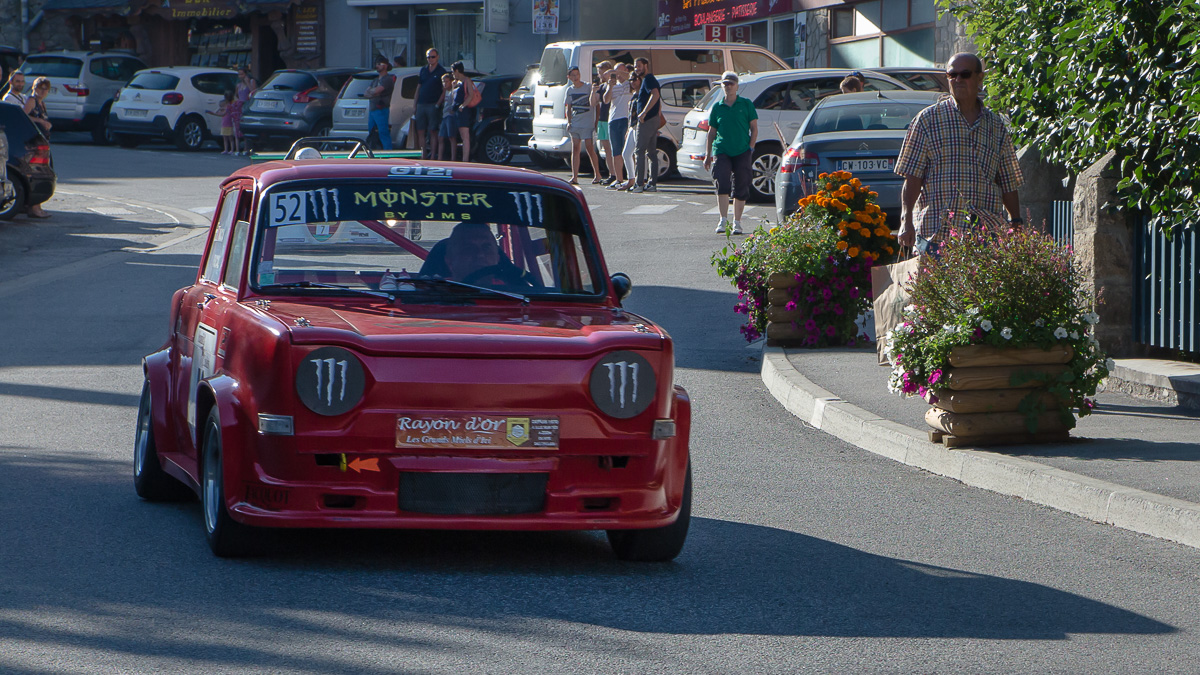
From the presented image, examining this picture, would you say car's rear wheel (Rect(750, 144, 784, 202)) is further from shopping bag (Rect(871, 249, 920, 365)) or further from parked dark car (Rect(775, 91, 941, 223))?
shopping bag (Rect(871, 249, 920, 365))

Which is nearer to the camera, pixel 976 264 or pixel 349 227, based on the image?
pixel 349 227

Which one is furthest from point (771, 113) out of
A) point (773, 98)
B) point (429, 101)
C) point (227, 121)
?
point (227, 121)

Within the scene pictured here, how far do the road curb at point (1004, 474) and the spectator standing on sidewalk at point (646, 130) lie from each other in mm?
13654

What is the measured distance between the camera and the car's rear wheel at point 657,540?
575 centimetres

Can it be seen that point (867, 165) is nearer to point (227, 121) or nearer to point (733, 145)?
point (733, 145)

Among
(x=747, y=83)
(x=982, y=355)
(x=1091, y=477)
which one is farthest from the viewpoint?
(x=747, y=83)

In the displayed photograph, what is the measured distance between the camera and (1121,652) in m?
4.82

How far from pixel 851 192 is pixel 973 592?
657 centimetres

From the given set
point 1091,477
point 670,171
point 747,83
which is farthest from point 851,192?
point 670,171

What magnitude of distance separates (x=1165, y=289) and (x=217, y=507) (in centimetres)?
647

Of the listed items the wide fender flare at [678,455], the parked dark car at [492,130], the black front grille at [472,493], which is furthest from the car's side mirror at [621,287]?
the parked dark car at [492,130]

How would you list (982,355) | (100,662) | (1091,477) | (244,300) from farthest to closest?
(982,355)
(1091,477)
(244,300)
(100,662)

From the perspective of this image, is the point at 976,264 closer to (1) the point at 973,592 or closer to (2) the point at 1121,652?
(1) the point at 973,592

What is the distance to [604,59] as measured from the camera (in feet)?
91.2
